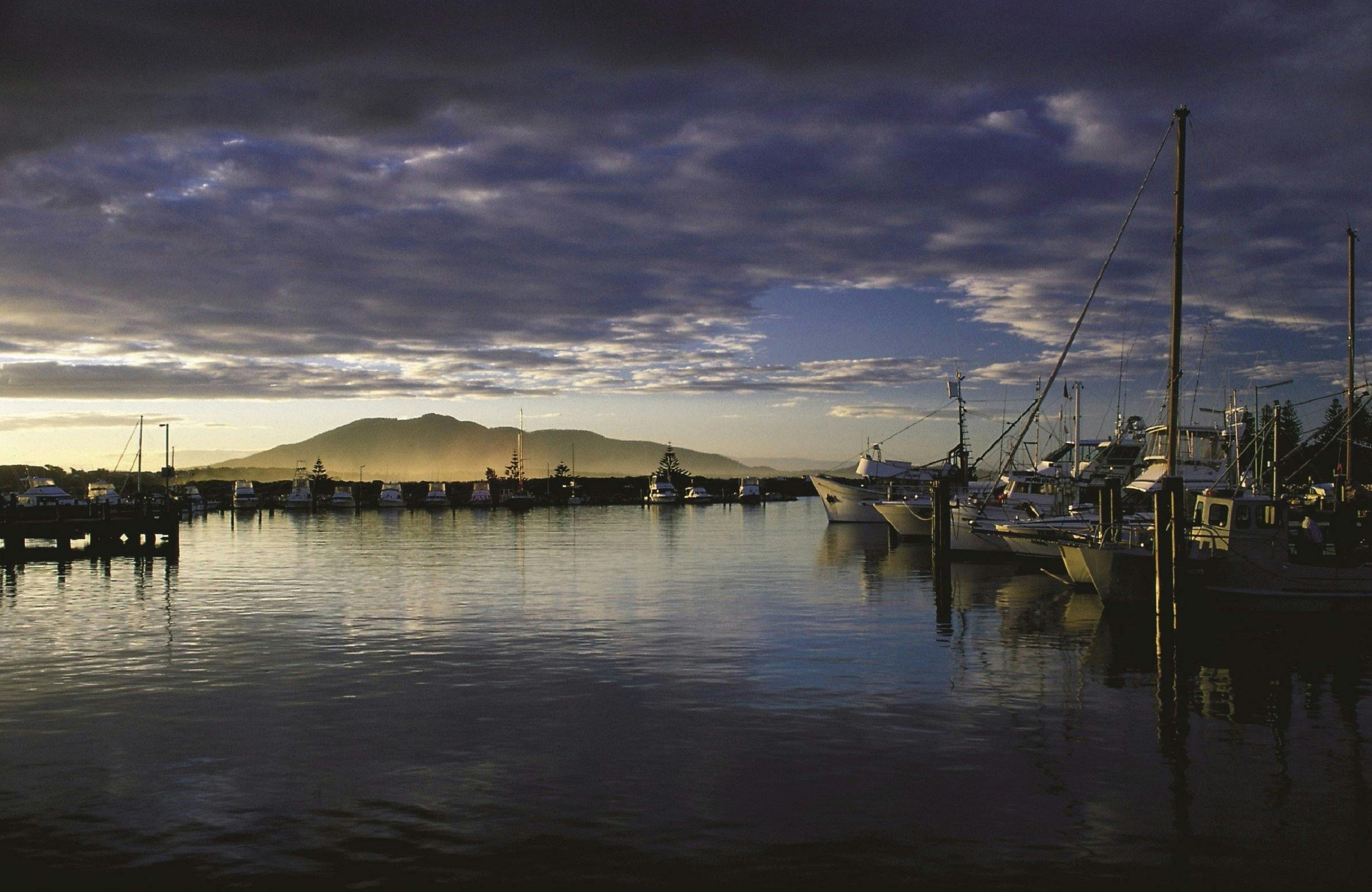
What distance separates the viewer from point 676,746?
18.3 metres

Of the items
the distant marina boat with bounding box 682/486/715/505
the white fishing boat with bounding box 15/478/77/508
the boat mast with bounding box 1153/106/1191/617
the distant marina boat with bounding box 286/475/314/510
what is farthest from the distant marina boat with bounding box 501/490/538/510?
the boat mast with bounding box 1153/106/1191/617

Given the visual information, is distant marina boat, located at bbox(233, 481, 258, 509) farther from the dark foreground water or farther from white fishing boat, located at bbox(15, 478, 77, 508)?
the dark foreground water

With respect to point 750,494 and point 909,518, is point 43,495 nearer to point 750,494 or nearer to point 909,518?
point 909,518

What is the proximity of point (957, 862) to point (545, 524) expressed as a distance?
335 ft

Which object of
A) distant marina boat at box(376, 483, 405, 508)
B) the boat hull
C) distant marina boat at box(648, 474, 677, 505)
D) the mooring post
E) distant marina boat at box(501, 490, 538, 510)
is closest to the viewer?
the mooring post

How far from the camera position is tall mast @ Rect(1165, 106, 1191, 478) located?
33156mm

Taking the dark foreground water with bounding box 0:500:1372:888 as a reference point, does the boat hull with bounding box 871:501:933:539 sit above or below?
above

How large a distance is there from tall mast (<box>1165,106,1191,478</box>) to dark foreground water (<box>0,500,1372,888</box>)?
6.09 m

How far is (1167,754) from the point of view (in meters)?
17.9

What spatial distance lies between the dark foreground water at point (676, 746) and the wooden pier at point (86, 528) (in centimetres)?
2994

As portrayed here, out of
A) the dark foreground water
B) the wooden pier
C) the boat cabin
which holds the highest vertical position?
the boat cabin

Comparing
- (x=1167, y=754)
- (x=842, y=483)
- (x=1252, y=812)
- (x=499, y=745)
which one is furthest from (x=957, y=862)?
(x=842, y=483)

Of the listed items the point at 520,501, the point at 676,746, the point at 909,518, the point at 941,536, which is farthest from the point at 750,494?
the point at 676,746

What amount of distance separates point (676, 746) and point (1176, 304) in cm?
2434
